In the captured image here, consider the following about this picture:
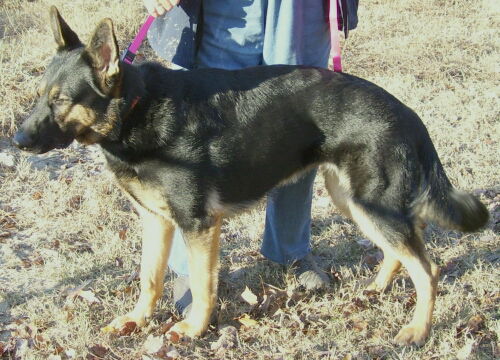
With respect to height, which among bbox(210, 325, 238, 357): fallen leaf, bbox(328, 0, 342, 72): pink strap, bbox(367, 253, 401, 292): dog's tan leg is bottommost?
bbox(210, 325, 238, 357): fallen leaf

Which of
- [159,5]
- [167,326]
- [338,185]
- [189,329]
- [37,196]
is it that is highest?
[159,5]

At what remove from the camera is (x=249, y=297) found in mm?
4004

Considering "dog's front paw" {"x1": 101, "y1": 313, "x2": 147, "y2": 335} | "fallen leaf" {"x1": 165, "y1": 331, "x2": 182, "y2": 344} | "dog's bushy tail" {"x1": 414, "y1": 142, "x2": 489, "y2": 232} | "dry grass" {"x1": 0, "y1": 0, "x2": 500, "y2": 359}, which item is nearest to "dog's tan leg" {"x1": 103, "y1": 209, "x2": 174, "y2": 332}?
"dog's front paw" {"x1": 101, "y1": 313, "x2": 147, "y2": 335}

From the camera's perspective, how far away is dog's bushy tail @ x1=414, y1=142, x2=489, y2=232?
Result: 3496 mm

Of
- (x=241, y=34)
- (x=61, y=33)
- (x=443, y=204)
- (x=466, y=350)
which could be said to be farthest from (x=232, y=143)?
(x=466, y=350)

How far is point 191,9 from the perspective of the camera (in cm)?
350

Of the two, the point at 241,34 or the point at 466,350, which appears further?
the point at 241,34

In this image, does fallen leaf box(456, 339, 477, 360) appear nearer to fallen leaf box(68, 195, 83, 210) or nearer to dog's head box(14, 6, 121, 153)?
dog's head box(14, 6, 121, 153)

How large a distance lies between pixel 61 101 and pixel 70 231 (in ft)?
6.56

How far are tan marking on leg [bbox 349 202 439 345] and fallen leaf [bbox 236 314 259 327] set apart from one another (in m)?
0.88

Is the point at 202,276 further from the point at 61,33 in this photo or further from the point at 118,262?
the point at 61,33

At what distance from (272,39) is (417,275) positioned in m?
1.67

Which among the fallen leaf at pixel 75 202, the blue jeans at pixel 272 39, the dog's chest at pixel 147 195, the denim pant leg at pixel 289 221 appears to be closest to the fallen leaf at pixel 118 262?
the blue jeans at pixel 272 39

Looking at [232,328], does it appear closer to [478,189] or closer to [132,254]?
[132,254]
